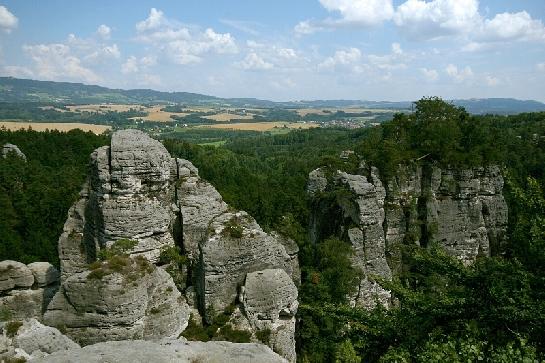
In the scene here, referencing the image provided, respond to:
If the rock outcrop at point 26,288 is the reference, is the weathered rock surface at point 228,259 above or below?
above

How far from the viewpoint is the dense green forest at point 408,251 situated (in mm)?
12080

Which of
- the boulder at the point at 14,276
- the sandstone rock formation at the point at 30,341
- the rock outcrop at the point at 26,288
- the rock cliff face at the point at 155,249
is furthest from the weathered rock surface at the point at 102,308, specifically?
the boulder at the point at 14,276

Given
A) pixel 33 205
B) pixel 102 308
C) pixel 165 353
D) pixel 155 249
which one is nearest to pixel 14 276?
pixel 155 249

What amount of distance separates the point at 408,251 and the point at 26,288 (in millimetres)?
25299

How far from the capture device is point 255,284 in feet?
61.3

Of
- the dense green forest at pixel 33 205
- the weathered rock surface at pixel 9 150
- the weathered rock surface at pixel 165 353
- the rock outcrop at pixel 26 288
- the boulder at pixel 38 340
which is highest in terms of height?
the weathered rock surface at pixel 165 353

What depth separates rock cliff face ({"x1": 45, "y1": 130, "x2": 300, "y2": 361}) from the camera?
1563 cm

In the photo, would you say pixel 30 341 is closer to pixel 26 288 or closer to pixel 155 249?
pixel 155 249

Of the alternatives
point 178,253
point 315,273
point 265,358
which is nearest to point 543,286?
point 265,358

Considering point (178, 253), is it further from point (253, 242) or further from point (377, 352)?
point (377, 352)

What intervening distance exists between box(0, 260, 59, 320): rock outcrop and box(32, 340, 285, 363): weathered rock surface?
11.9 meters

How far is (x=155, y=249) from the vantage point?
20.2 meters

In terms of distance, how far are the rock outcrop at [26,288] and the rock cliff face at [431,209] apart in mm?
19409

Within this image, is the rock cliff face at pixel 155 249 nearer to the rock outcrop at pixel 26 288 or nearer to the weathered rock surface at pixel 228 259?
the weathered rock surface at pixel 228 259
